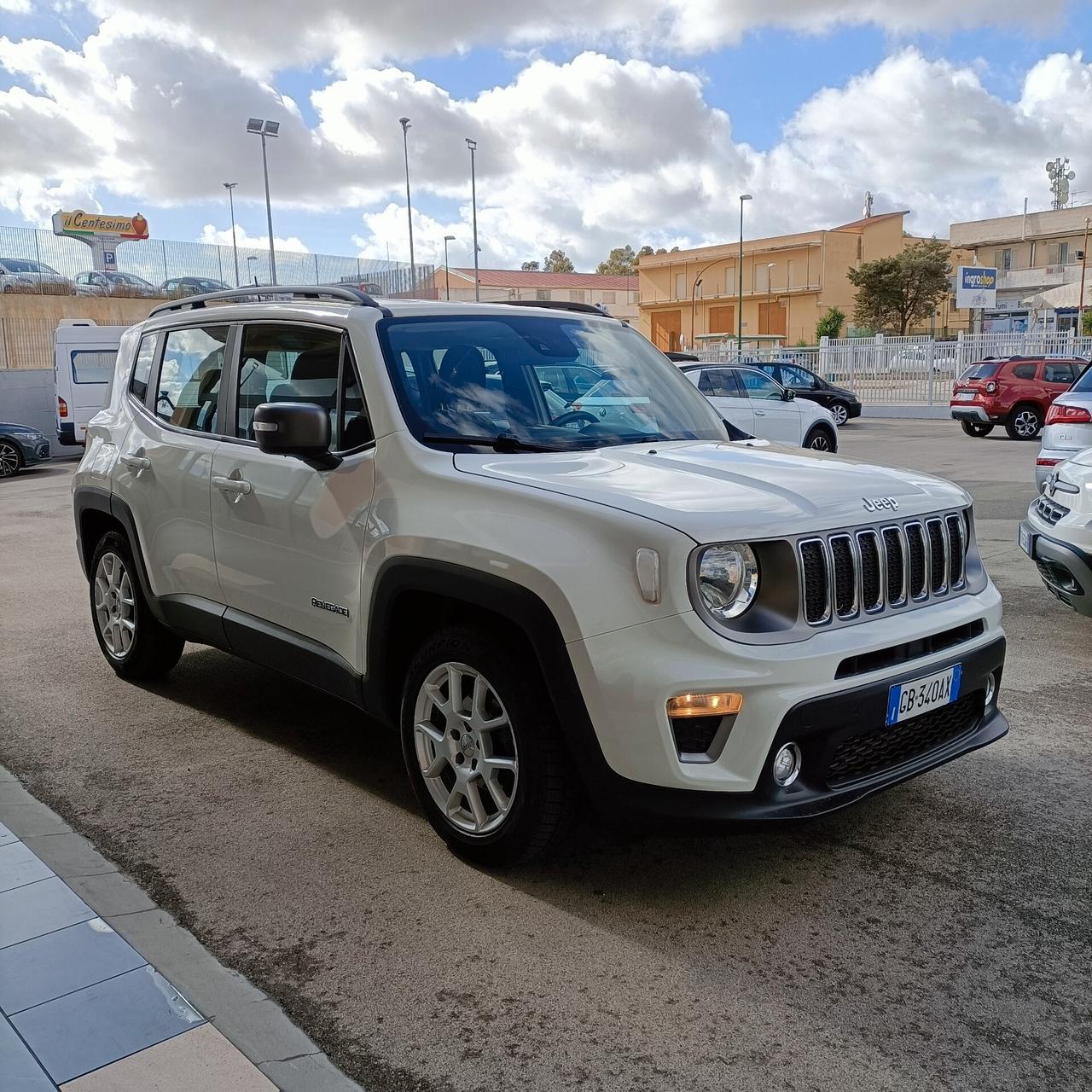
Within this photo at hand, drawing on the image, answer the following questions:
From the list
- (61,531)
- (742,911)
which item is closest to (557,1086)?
(742,911)

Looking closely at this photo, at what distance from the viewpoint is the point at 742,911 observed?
130 inches

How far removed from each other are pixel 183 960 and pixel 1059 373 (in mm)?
23143

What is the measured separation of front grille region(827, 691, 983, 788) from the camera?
3217 mm

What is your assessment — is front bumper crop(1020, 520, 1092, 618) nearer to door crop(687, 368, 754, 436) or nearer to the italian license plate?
the italian license plate

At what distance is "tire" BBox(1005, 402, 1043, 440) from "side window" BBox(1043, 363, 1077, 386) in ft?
2.79

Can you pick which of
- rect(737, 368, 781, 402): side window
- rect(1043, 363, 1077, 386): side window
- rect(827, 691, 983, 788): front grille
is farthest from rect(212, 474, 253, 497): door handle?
rect(1043, 363, 1077, 386): side window

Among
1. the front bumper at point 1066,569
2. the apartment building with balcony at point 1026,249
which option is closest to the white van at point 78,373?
the front bumper at point 1066,569

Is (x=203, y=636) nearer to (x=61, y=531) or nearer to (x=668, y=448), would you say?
(x=668, y=448)

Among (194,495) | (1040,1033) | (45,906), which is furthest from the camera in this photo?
(194,495)

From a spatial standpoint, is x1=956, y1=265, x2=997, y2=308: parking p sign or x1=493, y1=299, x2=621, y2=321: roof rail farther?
x1=956, y1=265, x2=997, y2=308: parking p sign

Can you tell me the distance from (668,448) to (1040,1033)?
2137 mm

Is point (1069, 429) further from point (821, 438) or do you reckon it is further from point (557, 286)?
point (557, 286)

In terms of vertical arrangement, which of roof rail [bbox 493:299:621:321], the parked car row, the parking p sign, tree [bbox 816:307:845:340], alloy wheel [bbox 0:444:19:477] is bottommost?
alloy wheel [bbox 0:444:19:477]

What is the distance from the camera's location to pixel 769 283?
73.8 metres
